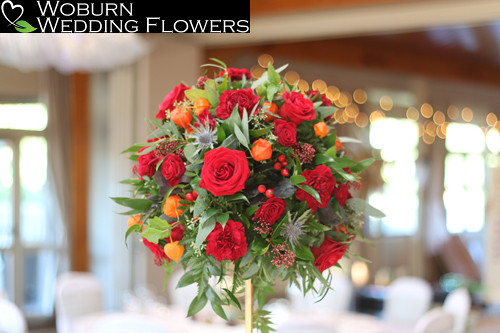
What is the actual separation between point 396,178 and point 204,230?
324 inches

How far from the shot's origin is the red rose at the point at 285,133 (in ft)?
4.84

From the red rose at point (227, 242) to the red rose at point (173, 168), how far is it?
172 millimetres

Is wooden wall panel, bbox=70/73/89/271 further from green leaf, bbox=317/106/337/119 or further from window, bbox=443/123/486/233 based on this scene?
window, bbox=443/123/486/233

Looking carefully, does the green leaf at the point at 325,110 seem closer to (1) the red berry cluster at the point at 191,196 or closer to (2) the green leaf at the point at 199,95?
(2) the green leaf at the point at 199,95

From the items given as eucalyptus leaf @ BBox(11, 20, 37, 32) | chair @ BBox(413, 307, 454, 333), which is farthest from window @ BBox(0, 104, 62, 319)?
chair @ BBox(413, 307, 454, 333)

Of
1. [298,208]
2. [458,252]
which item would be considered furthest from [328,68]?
[298,208]

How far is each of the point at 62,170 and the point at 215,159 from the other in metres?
5.83

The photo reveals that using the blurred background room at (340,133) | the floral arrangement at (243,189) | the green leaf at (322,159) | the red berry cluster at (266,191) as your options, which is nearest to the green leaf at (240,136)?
the floral arrangement at (243,189)

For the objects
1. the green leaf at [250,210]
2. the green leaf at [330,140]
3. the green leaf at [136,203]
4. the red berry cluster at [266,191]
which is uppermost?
the green leaf at [330,140]

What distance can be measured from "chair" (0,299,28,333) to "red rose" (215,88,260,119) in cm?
264

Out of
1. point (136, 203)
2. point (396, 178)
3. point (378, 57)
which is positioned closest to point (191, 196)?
point (136, 203)

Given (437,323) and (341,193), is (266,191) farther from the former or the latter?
(437,323)

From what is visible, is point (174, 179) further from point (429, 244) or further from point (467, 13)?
point (429, 244)

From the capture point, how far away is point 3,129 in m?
6.62
